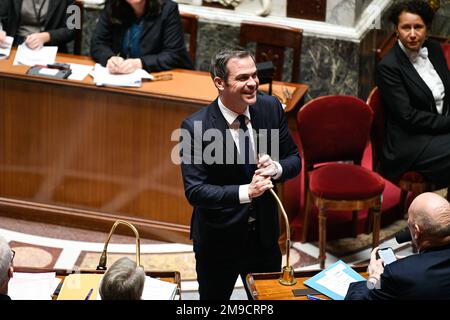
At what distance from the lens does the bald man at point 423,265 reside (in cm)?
364

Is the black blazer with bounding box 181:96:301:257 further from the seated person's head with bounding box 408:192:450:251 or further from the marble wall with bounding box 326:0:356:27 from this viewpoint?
the marble wall with bounding box 326:0:356:27

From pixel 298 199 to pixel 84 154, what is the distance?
5.16ft

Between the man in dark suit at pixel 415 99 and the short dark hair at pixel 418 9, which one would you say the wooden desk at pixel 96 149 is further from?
the short dark hair at pixel 418 9

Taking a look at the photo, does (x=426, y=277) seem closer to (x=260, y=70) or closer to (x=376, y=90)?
(x=260, y=70)

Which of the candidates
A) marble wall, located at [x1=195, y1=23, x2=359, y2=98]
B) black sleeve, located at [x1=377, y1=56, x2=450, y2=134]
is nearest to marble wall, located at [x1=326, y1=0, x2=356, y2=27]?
marble wall, located at [x1=195, y1=23, x2=359, y2=98]

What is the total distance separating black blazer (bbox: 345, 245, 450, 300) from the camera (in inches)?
143

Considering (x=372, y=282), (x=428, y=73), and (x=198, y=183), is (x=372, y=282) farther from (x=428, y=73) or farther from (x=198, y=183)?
(x=428, y=73)

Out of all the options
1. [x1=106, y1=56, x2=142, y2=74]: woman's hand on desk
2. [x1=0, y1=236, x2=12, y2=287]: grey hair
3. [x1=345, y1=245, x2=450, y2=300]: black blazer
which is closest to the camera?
[x1=0, y1=236, x2=12, y2=287]: grey hair

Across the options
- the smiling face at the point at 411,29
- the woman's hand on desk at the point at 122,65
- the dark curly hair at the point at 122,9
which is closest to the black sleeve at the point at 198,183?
the woman's hand on desk at the point at 122,65

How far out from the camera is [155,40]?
6469 millimetres

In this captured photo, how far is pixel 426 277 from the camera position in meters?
3.64

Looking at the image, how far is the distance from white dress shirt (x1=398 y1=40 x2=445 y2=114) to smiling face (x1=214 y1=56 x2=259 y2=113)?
2.29m

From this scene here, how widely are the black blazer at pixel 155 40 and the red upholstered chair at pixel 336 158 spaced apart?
43.0 inches
